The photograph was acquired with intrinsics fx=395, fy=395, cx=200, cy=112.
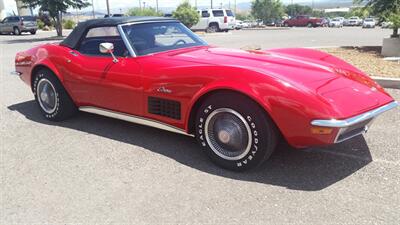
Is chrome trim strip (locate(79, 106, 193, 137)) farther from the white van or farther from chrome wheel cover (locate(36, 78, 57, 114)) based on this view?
the white van

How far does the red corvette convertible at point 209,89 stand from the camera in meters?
3.16

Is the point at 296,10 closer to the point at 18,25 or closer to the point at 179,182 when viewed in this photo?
the point at 18,25

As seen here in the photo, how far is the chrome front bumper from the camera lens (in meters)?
2.99

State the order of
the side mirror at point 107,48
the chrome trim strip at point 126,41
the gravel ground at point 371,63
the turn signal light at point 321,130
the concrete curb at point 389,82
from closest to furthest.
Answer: the turn signal light at point 321,130
the side mirror at point 107,48
the chrome trim strip at point 126,41
the concrete curb at point 389,82
the gravel ground at point 371,63

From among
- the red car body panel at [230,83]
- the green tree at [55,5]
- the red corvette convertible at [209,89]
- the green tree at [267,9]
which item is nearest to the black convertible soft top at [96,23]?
the red corvette convertible at [209,89]

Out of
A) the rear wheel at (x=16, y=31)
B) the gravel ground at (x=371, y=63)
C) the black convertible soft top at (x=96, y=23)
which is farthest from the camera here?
the rear wheel at (x=16, y=31)

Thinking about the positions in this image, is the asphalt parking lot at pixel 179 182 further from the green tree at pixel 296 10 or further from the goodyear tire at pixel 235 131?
the green tree at pixel 296 10

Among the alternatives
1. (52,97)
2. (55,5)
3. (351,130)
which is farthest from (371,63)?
(55,5)

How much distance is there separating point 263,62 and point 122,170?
1.68 m

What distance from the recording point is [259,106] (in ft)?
10.9

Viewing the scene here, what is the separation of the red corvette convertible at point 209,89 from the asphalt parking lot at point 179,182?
0.32 meters

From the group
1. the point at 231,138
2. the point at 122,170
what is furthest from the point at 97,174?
the point at 231,138

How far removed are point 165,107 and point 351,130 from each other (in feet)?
5.73

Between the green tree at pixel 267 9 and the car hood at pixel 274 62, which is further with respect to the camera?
the green tree at pixel 267 9
